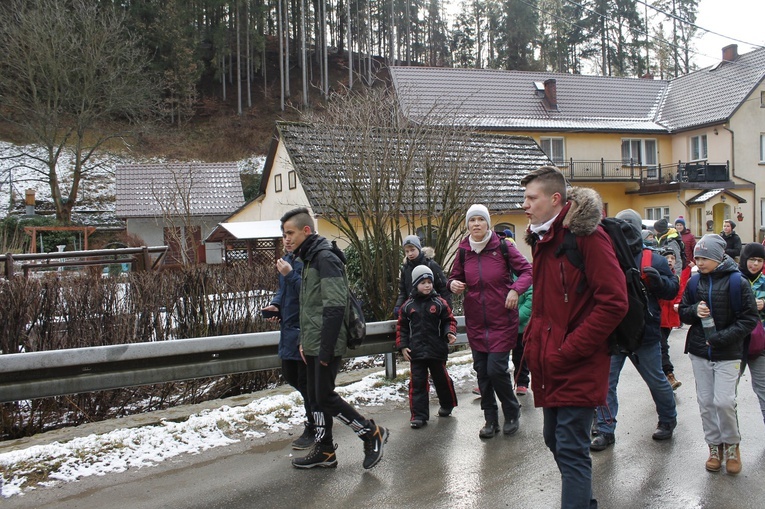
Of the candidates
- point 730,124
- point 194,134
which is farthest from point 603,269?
point 194,134

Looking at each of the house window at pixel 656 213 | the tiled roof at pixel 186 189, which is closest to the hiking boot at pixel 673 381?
the tiled roof at pixel 186 189

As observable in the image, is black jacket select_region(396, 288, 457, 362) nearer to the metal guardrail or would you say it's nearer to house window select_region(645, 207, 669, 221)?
the metal guardrail

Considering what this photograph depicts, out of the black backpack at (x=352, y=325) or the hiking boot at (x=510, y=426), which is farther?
the hiking boot at (x=510, y=426)

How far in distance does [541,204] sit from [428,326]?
2.70m

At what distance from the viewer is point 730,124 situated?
116ft

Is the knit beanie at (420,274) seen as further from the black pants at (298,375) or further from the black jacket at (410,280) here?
the black pants at (298,375)

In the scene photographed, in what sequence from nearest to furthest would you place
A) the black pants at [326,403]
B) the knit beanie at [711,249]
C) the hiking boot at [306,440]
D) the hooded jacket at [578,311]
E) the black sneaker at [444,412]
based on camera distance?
the hooded jacket at [578,311] < the black pants at [326,403] < the knit beanie at [711,249] < the hiking boot at [306,440] < the black sneaker at [444,412]

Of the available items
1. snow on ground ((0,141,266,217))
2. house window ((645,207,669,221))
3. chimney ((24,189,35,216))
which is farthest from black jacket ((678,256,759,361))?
chimney ((24,189,35,216))

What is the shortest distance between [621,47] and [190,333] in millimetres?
63508

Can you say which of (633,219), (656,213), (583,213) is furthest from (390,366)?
(656,213)

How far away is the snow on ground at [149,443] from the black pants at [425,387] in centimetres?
73

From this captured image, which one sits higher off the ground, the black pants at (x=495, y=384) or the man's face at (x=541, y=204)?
the man's face at (x=541, y=204)

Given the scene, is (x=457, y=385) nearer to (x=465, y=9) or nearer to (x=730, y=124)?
(x=730, y=124)

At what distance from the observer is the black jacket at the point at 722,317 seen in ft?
15.6
